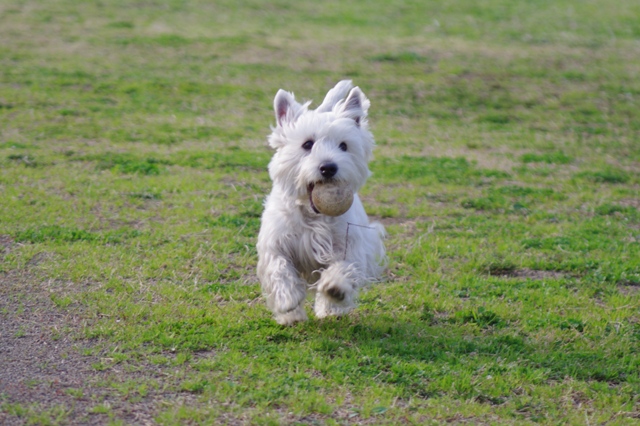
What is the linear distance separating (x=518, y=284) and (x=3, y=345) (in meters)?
4.11

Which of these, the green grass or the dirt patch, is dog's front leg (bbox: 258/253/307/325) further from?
the dirt patch

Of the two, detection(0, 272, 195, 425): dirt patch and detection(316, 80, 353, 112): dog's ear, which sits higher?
detection(316, 80, 353, 112): dog's ear

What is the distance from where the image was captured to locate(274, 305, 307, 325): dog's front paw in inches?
225

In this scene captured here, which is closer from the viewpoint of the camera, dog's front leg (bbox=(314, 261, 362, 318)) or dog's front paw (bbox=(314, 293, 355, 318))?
dog's front leg (bbox=(314, 261, 362, 318))

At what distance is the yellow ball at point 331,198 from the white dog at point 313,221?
2.0 inches

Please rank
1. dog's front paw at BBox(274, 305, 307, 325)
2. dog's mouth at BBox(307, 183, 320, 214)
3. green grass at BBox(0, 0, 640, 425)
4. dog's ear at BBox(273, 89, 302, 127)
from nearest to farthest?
green grass at BBox(0, 0, 640, 425), dog's mouth at BBox(307, 183, 320, 214), dog's front paw at BBox(274, 305, 307, 325), dog's ear at BBox(273, 89, 302, 127)

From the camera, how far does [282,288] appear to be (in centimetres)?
555

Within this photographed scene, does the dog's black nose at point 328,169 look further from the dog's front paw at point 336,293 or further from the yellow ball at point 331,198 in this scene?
the dog's front paw at point 336,293

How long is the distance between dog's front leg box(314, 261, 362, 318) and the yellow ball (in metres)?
0.38

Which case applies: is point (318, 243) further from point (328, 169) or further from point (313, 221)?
point (328, 169)

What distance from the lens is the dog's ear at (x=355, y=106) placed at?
5.94m

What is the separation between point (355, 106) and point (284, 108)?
1.76 feet

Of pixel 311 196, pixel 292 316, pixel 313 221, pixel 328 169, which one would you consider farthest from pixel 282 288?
pixel 328 169

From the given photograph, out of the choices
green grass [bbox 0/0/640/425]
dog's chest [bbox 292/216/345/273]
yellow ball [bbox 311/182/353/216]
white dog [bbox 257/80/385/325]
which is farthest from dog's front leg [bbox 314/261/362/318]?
yellow ball [bbox 311/182/353/216]
